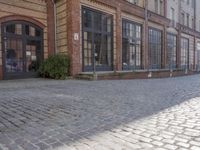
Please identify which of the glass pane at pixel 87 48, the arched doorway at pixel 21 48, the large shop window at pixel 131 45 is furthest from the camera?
the large shop window at pixel 131 45

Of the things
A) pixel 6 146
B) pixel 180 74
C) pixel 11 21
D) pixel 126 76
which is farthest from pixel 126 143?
pixel 180 74

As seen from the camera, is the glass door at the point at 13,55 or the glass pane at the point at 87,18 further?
the glass pane at the point at 87,18

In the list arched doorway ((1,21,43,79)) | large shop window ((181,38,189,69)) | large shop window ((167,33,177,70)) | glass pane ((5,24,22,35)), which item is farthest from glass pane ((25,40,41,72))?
large shop window ((181,38,189,69))

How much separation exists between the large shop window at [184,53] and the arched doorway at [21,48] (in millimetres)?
21185

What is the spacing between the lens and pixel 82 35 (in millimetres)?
14641

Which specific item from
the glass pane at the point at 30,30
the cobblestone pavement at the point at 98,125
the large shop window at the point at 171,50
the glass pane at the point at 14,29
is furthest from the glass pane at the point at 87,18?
the large shop window at the point at 171,50

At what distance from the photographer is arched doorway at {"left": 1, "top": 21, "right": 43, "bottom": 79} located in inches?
508

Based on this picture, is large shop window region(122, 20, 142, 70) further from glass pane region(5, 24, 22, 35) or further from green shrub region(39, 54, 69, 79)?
glass pane region(5, 24, 22, 35)

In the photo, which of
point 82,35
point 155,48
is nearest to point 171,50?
point 155,48

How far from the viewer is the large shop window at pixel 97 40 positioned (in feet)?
49.2

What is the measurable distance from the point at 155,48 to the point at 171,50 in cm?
449

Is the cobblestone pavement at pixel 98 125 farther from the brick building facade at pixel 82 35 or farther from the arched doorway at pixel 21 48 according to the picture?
the brick building facade at pixel 82 35

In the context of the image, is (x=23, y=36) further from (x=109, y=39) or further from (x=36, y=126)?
(x=36, y=126)

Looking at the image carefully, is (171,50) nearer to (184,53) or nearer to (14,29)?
(184,53)
